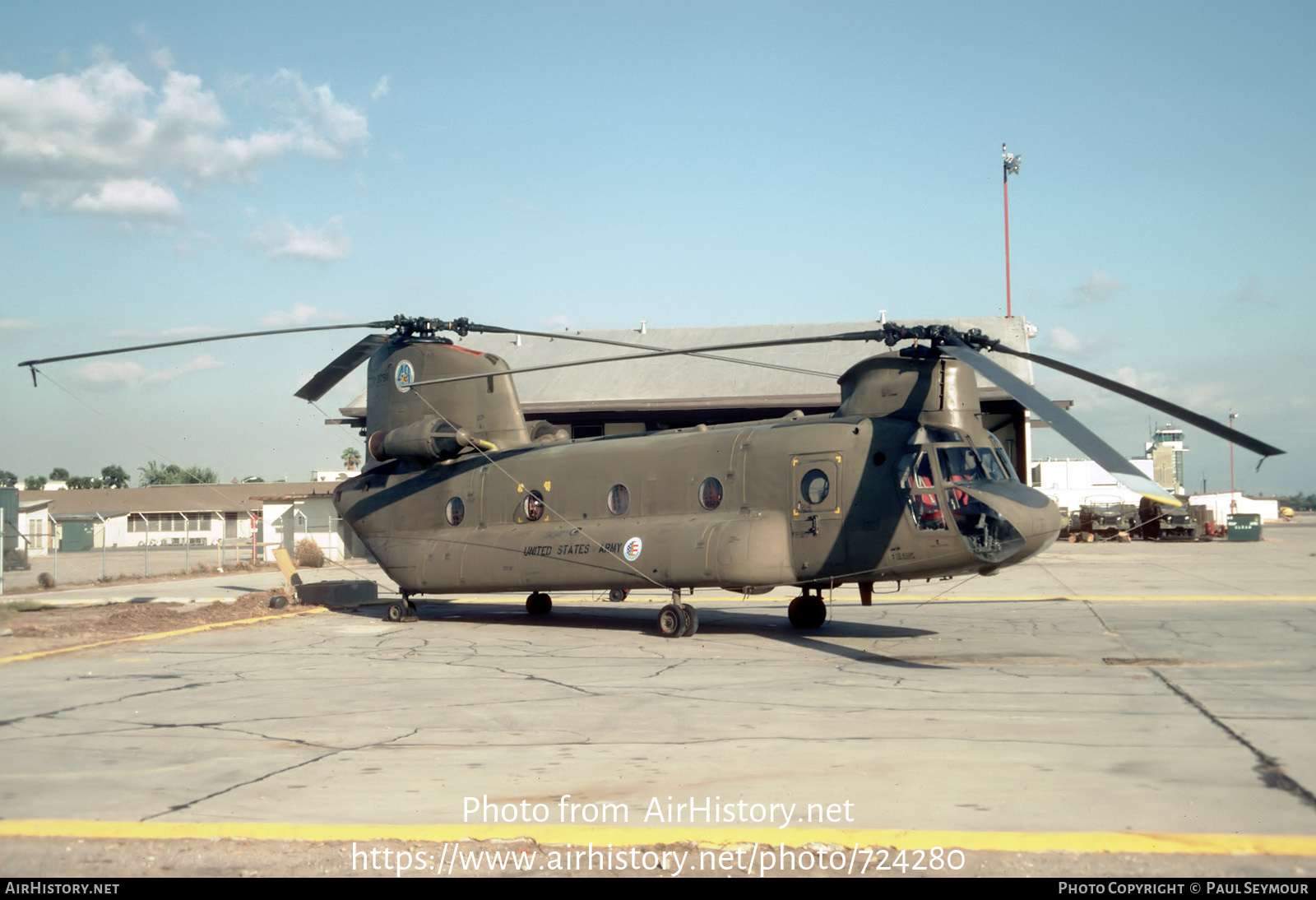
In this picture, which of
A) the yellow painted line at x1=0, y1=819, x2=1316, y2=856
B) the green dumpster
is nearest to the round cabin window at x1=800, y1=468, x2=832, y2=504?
the yellow painted line at x1=0, y1=819, x2=1316, y2=856

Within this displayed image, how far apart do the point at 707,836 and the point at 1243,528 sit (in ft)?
155

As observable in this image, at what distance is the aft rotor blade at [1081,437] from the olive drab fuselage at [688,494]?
2.40 metres

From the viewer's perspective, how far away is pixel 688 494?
15148mm

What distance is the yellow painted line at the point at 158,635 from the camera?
42.5 ft

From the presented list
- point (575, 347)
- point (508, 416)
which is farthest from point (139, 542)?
point (508, 416)

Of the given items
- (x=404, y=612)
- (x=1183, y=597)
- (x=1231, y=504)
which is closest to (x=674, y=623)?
(x=404, y=612)

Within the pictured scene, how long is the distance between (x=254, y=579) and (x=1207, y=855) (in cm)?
2800

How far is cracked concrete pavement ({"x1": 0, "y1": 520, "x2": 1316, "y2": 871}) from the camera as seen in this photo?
6035 mm

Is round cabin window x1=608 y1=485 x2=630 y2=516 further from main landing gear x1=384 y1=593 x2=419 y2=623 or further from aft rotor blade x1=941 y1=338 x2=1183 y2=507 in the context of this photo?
aft rotor blade x1=941 y1=338 x2=1183 y2=507

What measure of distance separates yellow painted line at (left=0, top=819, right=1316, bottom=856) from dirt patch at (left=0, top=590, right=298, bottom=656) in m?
9.35

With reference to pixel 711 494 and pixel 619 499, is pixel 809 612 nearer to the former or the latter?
pixel 711 494

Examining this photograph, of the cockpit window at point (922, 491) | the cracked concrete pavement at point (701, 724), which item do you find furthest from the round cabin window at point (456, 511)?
the cockpit window at point (922, 491)

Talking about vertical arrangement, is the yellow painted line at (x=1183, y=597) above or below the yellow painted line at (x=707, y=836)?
below

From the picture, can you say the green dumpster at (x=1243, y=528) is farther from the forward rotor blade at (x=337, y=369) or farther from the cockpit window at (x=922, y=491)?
the forward rotor blade at (x=337, y=369)
